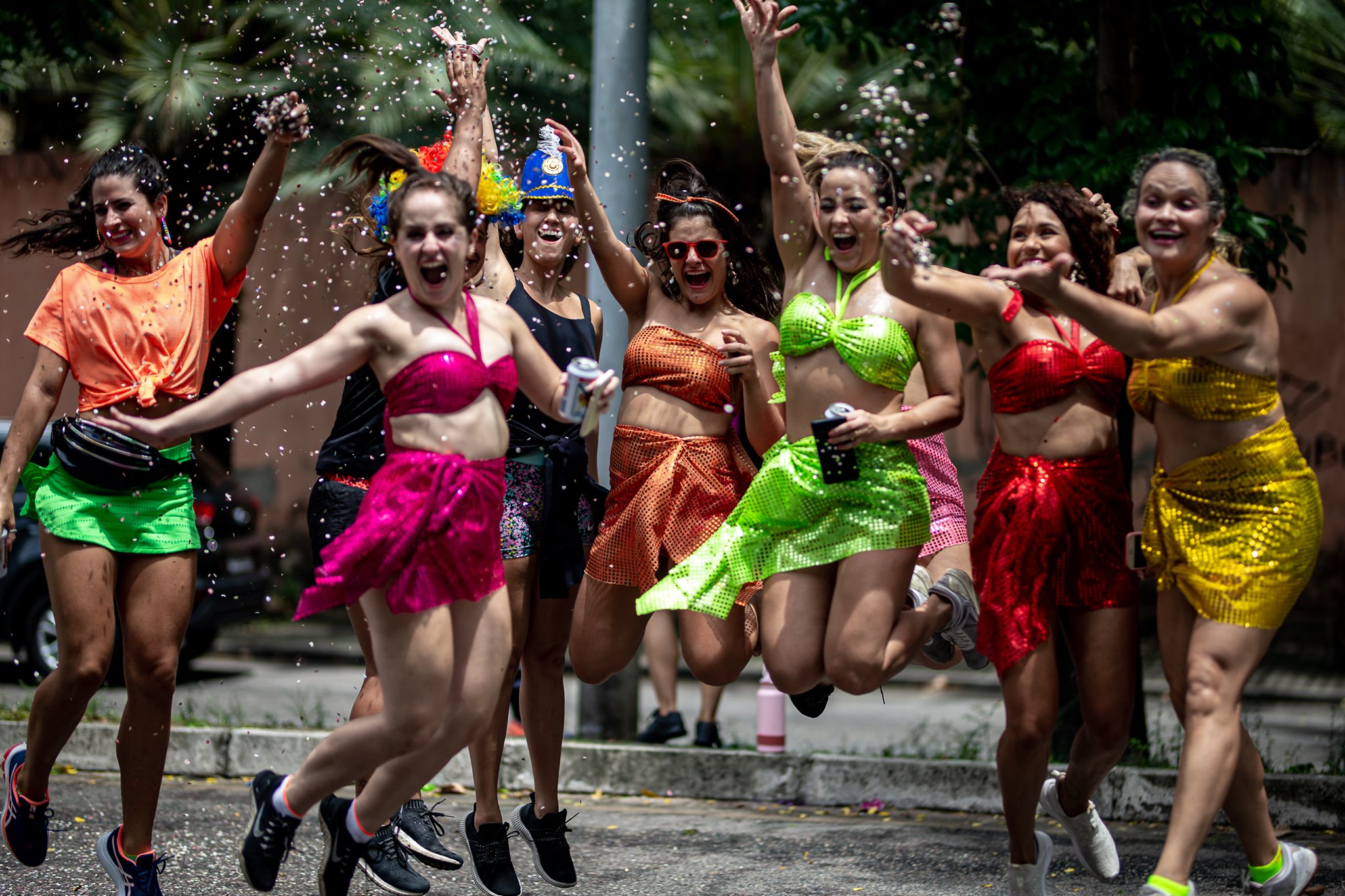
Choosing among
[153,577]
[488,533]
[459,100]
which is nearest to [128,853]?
[153,577]

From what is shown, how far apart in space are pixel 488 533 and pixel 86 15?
22.8ft

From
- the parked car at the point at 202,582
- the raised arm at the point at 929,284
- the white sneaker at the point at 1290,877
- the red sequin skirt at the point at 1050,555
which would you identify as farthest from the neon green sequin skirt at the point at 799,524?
the parked car at the point at 202,582

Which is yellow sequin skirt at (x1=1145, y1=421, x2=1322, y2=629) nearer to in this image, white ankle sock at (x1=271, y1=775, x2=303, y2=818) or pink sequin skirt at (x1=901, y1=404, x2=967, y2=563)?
pink sequin skirt at (x1=901, y1=404, x2=967, y2=563)

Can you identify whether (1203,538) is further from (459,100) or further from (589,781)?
(589,781)

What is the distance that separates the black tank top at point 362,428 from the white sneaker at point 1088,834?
2.55 m

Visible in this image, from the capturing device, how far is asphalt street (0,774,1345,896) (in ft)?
17.9

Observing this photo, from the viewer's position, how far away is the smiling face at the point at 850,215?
16.1 feet

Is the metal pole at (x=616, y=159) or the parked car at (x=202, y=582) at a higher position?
the metal pole at (x=616, y=159)

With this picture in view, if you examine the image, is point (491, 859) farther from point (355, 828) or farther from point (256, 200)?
point (256, 200)

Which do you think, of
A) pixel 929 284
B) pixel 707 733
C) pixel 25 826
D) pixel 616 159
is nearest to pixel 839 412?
pixel 929 284

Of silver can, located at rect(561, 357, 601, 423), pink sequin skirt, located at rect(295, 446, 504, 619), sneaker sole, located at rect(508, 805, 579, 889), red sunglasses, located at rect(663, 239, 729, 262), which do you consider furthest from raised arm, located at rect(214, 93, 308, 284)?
sneaker sole, located at rect(508, 805, 579, 889)

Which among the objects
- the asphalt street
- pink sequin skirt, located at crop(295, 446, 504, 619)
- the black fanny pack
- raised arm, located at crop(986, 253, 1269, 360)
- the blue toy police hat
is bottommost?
the asphalt street

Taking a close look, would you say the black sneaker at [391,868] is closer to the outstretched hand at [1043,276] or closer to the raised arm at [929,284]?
the raised arm at [929,284]

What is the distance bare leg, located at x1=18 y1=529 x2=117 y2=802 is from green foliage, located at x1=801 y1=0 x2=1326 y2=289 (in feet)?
12.8
